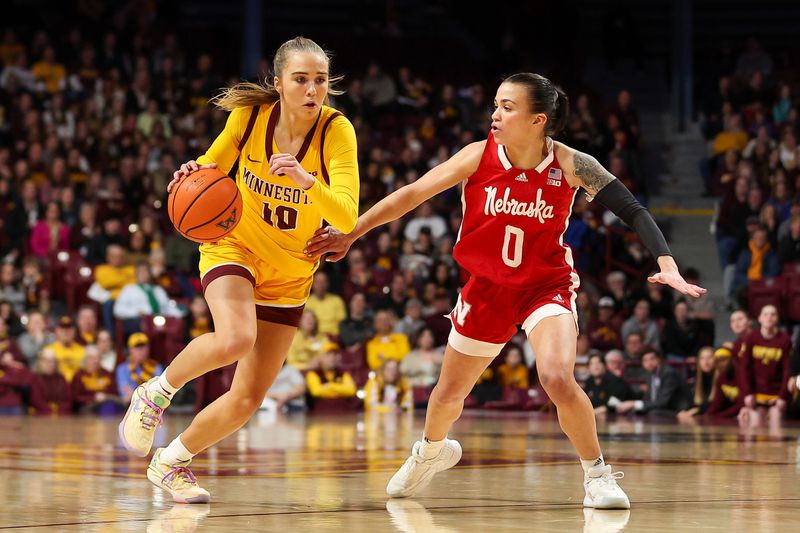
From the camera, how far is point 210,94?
19875 mm

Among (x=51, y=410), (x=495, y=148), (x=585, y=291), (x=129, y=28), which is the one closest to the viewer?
(x=495, y=148)

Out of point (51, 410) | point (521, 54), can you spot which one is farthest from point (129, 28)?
point (51, 410)

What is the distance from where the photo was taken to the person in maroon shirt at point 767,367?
13.2 m

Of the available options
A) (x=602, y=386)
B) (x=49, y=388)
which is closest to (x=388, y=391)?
(x=602, y=386)

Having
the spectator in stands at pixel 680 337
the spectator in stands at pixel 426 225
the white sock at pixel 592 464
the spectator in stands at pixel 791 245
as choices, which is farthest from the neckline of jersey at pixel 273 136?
the spectator in stands at pixel 426 225

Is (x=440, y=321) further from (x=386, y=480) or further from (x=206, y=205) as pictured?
(x=206, y=205)

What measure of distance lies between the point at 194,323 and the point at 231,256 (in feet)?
30.4

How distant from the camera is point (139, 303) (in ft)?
50.1

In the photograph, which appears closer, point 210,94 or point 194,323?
point 194,323

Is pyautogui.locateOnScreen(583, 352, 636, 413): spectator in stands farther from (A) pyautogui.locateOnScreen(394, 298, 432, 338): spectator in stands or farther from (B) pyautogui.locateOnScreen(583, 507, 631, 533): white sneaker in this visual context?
(B) pyautogui.locateOnScreen(583, 507, 631, 533): white sneaker

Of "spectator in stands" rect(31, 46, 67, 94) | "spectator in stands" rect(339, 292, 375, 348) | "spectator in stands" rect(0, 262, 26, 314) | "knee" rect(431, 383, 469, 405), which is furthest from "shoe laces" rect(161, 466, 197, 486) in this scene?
"spectator in stands" rect(31, 46, 67, 94)

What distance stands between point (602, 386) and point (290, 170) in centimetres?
903

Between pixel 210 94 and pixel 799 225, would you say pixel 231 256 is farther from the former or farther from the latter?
pixel 210 94

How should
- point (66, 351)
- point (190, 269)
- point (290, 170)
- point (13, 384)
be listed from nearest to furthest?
point (290, 170), point (13, 384), point (66, 351), point (190, 269)
